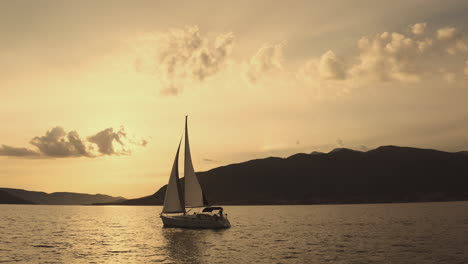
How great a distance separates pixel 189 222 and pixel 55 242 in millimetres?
19339

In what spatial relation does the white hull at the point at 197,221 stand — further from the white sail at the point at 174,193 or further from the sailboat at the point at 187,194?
the white sail at the point at 174,193

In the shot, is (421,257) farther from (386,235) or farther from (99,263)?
(99,263)

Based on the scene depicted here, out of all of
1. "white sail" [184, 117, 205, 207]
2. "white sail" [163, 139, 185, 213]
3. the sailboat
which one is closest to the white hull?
the sailboat

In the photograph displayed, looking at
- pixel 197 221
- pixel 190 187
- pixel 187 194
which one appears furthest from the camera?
pixel 197 221

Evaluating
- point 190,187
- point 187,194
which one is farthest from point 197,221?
point 190,187

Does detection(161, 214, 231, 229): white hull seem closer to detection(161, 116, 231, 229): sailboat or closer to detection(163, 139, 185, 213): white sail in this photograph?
detection(161, 116, 231, 229): sailboat

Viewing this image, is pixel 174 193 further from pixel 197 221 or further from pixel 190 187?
pixel 197 221

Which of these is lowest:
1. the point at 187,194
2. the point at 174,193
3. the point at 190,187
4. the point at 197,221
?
the point at 197,221

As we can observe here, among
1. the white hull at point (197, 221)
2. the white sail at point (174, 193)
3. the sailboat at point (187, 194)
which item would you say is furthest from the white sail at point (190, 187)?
the white hull at point (197, 221)

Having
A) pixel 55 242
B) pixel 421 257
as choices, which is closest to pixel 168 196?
pixel 55 242

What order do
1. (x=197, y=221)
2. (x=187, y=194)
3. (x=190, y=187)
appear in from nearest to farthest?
(x=190, y=187), (x=187, y=194), (x=197, y=221)

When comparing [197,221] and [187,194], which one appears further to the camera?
[197,221]

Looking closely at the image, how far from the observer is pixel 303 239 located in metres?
58.0

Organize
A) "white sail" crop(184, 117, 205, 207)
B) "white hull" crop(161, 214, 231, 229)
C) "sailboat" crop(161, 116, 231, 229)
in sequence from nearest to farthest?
"white sail" crop(184, 117, 205, 207) < "sailboat" crop(161, 116, 231, 229) < "white hull" crop(161, 214, 231, 229)
